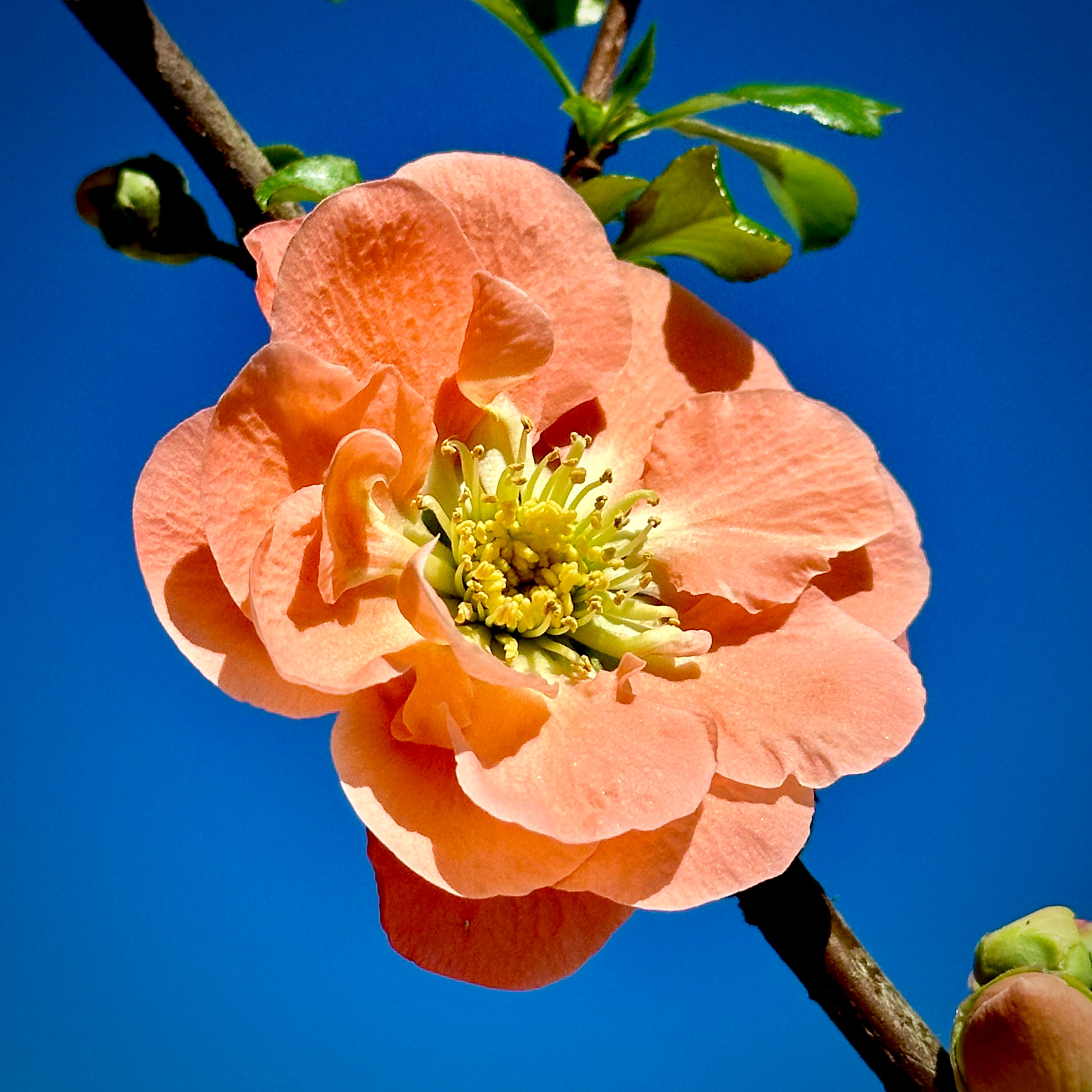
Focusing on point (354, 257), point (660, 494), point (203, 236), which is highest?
point (203, 236)

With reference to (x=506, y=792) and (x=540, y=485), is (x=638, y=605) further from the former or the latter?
(x=506, y=792)

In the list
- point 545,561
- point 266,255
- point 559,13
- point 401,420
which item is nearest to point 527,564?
point 545,561

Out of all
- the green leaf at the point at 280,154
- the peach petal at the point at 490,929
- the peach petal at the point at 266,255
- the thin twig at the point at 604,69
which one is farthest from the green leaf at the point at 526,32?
the peach petal at the point at 490,929

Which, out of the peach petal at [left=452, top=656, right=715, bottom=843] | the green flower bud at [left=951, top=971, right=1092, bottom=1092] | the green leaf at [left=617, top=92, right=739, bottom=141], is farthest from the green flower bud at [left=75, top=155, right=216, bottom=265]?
the green flower bud at [left=951, top=971, right=1092, bottom=1092]

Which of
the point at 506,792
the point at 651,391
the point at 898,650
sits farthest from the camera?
the point at 651,391

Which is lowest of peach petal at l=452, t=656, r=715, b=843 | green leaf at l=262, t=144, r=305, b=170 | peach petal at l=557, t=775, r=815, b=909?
peach petal at l=557, t=775, r=815, b=909

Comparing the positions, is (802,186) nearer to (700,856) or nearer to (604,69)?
(604,69)

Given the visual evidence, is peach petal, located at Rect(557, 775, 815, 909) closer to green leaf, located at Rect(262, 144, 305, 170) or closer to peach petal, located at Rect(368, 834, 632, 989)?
peach petal, located at Rect(368, 834, 632, 989)

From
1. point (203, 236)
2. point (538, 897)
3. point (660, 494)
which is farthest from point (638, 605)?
point (203, 236)

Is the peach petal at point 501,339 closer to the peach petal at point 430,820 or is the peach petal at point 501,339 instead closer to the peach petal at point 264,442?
the peach petal at point 264,442
